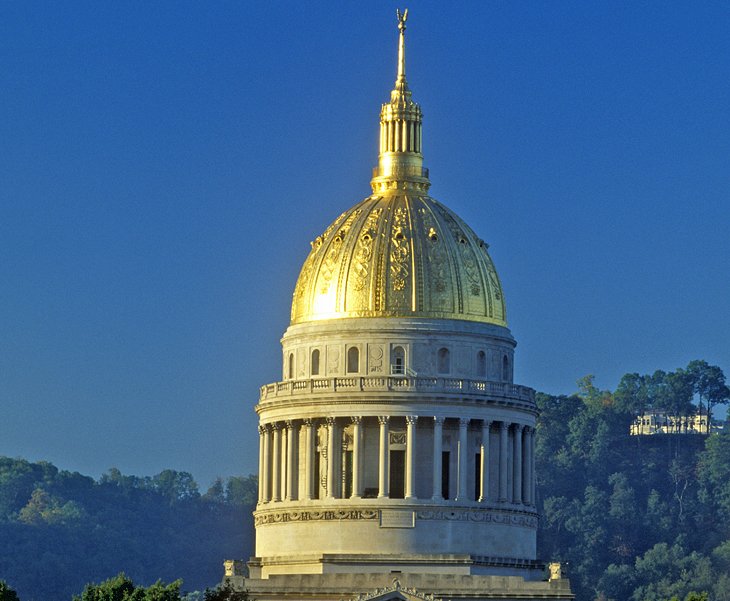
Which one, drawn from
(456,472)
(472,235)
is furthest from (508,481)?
(472,235)

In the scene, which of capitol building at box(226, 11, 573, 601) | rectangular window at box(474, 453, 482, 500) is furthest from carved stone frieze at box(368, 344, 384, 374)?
rectangular window at box(474, 453, 482, 500)

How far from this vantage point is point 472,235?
6373 inches

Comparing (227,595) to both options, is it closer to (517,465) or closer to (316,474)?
(316,474)

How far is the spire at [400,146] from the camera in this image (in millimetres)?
163250

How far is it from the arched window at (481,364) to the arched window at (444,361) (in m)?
1.72

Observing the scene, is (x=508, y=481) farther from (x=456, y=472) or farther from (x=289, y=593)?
(x=289, y=593)

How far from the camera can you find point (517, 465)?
523 feet

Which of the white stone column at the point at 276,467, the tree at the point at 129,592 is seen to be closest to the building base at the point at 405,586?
the tree at the point at 129,592

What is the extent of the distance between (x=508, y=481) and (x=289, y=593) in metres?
14.4

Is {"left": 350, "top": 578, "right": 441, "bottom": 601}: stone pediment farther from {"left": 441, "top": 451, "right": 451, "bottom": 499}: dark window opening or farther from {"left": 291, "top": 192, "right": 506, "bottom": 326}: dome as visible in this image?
{"left": 291, "top": 192, "right": 506, "bottom": 326}: dome

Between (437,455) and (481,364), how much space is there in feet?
19.0

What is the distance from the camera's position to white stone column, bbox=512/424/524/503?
159250 millimetres

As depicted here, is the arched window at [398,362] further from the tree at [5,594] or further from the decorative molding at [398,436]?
the tree at [5,594]

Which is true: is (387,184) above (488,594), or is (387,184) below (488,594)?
above
